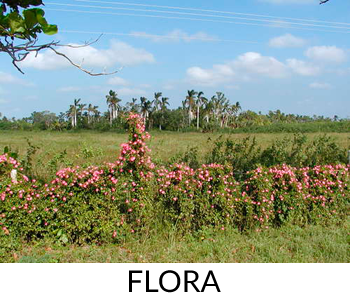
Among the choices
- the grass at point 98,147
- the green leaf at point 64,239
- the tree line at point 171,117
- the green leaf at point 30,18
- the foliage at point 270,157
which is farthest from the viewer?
the tree line at point 171,117

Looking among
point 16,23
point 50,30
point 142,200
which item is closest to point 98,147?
point 142,200

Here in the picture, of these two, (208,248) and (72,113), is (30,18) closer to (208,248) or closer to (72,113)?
(208,248)

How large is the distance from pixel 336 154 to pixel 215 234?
3965mm

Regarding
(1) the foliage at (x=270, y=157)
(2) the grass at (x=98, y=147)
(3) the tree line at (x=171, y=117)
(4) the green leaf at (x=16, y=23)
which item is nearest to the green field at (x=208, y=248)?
(2) the grass at (x=98, y=147)

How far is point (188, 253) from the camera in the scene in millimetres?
3320

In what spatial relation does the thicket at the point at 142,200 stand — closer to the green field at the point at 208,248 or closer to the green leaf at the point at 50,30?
the green field at the point at 208,248

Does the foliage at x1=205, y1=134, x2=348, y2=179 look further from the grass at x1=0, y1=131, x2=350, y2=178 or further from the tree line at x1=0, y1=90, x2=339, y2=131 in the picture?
the tree line at x1=0, y1=90, x2=339, y2=131

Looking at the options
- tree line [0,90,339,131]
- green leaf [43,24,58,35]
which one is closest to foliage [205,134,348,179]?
green leaf [43,24,58,35]

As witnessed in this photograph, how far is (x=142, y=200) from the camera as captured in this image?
12.5 ft

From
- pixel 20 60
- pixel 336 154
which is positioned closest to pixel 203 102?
pixel 336 154

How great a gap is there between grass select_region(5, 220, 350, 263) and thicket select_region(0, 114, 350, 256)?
14 cm

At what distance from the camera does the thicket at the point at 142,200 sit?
3.61m

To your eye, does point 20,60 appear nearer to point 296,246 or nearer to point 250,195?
point 250,195

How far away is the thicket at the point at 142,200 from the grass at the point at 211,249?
0.47 feet
